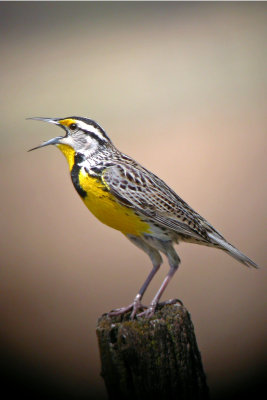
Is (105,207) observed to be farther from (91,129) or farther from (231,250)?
(231,250)

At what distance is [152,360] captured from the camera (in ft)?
3.67

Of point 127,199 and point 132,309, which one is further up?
point 127,199

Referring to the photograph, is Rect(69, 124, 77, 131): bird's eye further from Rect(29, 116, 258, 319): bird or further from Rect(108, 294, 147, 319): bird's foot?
Rect(108, 294, 147, 319): bird's foot

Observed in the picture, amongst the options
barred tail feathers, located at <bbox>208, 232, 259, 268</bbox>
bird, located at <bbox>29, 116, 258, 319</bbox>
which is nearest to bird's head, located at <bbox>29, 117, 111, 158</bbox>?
bird, located at <bbox>29, 116, 258, 319</bbox>

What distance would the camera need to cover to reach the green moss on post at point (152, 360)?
112cm

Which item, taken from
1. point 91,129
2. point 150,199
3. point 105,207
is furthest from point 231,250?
point 91,129

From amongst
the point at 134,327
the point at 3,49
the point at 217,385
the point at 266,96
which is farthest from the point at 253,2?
the point at 217,385

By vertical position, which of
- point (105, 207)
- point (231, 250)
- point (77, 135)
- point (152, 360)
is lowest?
point (152, 360)

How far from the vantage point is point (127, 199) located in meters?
1.27

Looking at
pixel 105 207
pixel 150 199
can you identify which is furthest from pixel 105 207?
pixel 150 199

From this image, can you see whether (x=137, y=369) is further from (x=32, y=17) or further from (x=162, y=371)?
(x=32, y=17)

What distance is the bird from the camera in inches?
50.2

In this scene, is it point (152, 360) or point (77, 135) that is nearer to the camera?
point (152, 360)

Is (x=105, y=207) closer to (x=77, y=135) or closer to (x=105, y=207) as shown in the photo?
(x=105, y=207)
